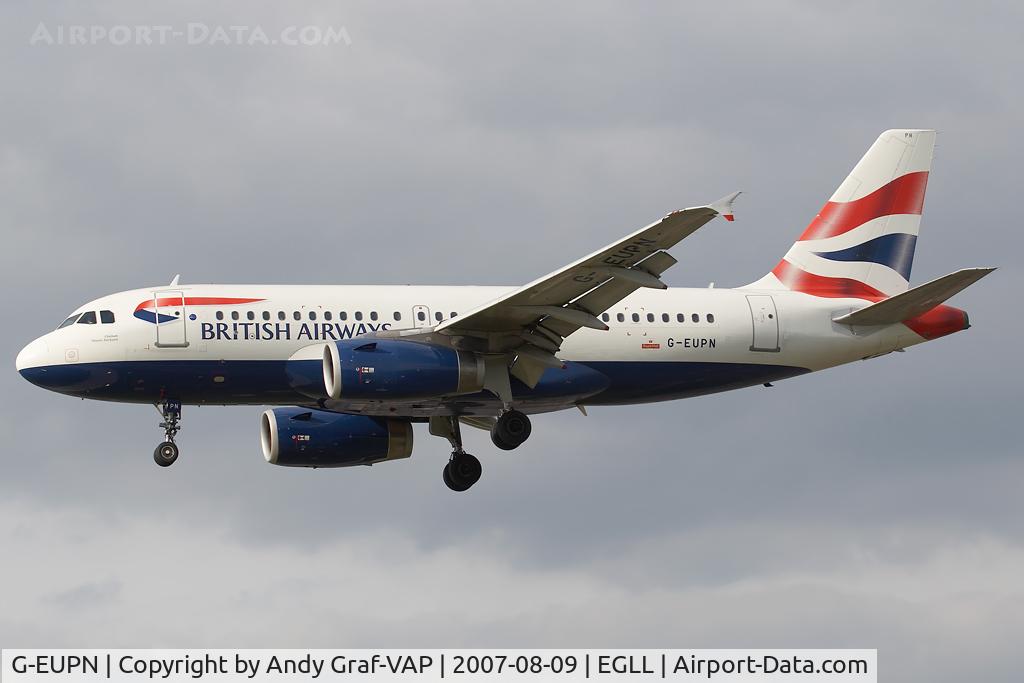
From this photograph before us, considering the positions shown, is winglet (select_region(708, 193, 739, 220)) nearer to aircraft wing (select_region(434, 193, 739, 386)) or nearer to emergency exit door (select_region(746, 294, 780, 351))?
aircraft wing (select_region(434, 193, 739, 386))

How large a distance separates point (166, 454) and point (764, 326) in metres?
15.2

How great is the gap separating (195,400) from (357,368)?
15.8 feet

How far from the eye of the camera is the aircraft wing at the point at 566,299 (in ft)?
123

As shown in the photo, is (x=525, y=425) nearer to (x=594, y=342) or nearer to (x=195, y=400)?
(x=594, y=342)

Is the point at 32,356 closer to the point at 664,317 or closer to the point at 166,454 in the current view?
the point at 166,454

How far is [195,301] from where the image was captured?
141ft

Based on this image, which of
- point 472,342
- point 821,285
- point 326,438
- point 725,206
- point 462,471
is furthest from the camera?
point 821,285

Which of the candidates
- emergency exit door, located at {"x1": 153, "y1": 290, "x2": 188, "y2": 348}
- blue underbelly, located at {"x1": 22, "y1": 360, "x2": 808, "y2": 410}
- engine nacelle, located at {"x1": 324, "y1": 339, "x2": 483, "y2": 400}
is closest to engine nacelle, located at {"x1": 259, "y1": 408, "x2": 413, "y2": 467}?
blue underbelly, located at {"x1": 22, "y1": 360, "x2": 808, "y2": 410}

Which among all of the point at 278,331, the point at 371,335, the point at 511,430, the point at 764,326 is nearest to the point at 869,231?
the point at 764,326

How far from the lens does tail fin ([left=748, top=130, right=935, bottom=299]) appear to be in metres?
48.4

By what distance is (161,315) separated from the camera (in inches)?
1678

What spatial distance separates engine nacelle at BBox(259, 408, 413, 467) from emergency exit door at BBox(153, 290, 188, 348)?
196 inches

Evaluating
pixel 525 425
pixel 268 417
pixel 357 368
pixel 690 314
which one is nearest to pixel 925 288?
pixel 690 314

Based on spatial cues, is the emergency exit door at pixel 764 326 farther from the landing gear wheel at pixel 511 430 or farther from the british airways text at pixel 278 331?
the british airways text at pixel 278 331
